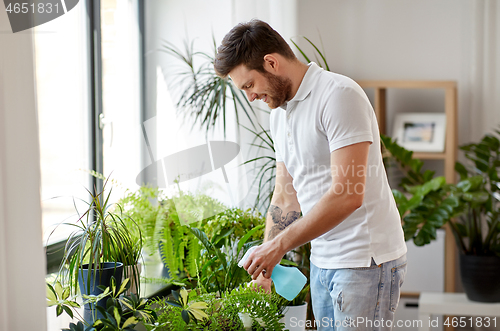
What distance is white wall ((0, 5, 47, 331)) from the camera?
1077mm

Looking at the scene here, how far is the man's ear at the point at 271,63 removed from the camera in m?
1.33

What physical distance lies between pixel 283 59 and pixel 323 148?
292mm

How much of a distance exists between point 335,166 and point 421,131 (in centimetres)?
205

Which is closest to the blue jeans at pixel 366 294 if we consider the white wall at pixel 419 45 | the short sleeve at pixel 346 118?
the short sleeve at pixel 346 118

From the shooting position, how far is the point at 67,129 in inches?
82.3

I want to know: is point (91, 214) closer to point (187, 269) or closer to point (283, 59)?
point (187, 269)

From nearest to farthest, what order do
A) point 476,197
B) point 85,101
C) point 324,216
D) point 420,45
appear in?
point 324,216 < point 85,101 < point 476,197 < point 420,45

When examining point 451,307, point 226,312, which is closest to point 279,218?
point 226,312

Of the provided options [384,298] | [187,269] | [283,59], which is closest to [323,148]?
[283,59]

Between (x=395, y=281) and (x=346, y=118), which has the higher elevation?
(x=346, y=118)

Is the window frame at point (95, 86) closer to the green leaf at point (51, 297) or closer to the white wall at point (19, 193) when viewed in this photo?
the green leaf at point (51, 297)

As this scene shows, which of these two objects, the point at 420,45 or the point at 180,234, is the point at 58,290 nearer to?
the point at 180,234

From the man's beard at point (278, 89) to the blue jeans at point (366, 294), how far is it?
539mm

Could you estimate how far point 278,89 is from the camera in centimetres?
139
